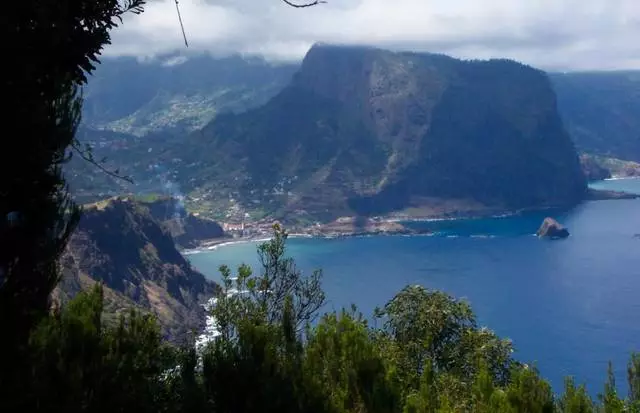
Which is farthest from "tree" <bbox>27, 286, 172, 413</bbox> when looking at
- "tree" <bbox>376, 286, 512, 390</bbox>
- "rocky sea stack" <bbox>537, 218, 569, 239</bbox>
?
"rocky sea stack" <bbox>537, 218, 569, 239</bbox>

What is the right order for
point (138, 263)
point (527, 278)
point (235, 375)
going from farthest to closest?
point (138, 263)
point (527, 278)
point (235, 375)

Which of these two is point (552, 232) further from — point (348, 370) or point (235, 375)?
point (235, 375)

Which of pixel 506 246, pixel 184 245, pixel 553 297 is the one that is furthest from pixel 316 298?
pixel 184 245

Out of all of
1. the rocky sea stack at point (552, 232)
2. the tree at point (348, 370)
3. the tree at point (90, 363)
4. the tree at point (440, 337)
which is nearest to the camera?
the tree at point (90, 363)

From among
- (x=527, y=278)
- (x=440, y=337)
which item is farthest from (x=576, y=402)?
→ (x=527, y=278)

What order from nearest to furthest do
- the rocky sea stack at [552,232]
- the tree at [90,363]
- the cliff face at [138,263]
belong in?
1. the tree at [90,363]
2. the cliff face at [138,263]
3. the rocky sea stack at [552,232]

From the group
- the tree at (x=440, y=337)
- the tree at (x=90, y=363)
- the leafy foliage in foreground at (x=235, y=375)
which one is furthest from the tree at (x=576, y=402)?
the tree at (x=440, y=337)

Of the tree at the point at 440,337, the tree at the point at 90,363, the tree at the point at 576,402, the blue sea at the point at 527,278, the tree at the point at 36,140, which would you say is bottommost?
the blue sea at the point at 527,278

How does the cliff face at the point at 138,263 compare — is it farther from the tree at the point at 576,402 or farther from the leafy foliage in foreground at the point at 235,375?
the tree at the point at 576,402
